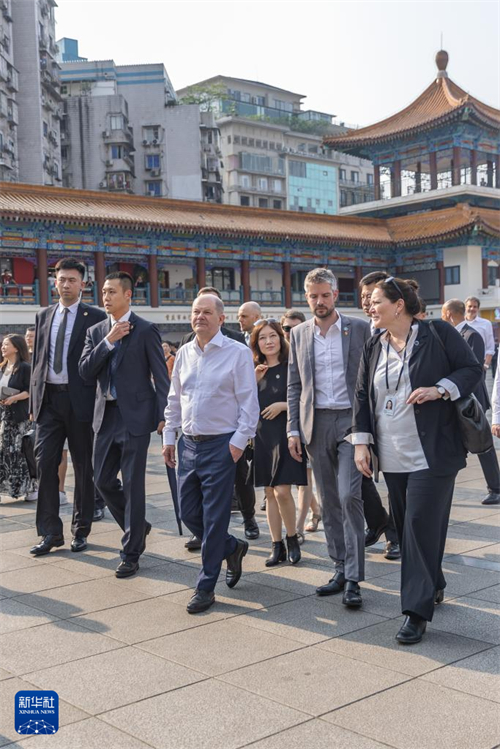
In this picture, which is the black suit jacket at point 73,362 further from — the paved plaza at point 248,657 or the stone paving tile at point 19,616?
the stone paving tile at point 19,616

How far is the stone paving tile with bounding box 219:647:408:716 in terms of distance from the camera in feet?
11.3

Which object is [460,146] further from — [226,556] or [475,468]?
[226,556]

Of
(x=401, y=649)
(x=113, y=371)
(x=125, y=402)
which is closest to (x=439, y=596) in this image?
(x=401, y=649)

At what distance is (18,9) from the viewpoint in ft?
154

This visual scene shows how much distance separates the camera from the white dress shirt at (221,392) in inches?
199

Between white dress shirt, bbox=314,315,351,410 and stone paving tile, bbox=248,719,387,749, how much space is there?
7.65ft

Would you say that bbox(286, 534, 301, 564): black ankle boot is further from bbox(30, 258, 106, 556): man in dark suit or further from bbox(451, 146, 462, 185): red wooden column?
bbox(451, 146, 462, 185): red wooden column

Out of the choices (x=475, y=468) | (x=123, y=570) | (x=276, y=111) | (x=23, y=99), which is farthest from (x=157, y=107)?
(x=123, y=570)

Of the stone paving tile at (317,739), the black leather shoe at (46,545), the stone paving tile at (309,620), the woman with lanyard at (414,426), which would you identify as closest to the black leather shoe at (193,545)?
the black leather shoe at (46,545)

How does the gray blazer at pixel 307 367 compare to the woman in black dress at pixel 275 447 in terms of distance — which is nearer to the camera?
the gray blazer at pixel 307 367

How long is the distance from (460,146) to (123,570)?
1495 inches

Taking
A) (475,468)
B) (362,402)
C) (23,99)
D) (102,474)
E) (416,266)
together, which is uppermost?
(23,99)

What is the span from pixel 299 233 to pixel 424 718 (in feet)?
104

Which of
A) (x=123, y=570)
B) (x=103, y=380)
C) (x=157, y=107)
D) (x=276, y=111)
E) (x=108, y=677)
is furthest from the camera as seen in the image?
(x=276, y=111)
